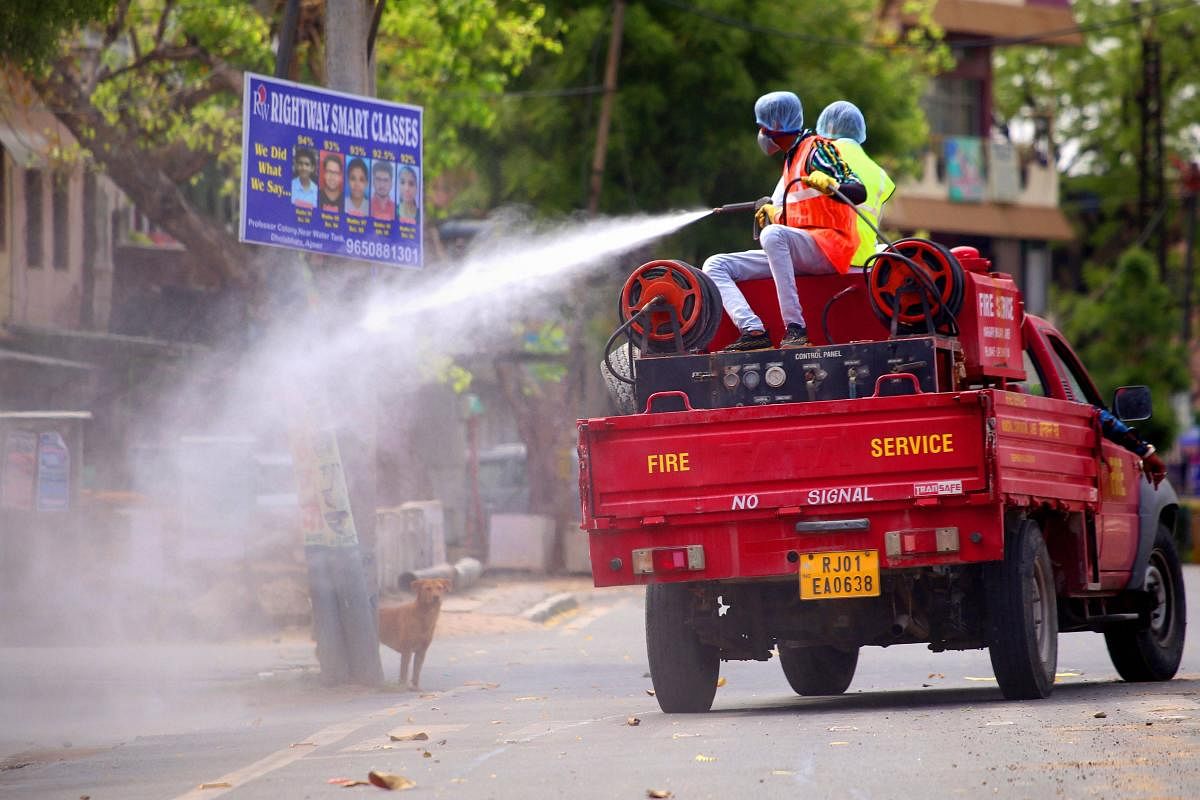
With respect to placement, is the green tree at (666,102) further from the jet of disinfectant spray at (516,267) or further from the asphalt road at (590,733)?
the asphalt road at (590,733)

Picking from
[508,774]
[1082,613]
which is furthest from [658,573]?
[1082,613]

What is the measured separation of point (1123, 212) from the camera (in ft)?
171

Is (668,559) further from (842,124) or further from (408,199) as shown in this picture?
(408,199)

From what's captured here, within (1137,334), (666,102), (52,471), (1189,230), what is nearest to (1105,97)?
(1189,230)

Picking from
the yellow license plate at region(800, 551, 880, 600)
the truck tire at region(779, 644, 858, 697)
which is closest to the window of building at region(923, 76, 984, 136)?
the truck tire at region(779, 644, 858, 697)

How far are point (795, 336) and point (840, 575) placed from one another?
131 cm

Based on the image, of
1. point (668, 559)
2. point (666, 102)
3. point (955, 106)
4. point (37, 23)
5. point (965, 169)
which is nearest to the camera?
point (668, 559)

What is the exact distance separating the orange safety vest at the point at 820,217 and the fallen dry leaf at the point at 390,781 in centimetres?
385

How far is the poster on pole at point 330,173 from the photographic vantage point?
12.6m

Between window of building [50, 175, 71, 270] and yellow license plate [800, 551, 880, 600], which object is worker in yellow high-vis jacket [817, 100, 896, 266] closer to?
yellow license plate [800, 551, 880, 600]

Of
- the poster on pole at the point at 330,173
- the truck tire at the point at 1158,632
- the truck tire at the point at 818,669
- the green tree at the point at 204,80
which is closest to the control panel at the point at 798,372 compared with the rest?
the truck tire at the point at 818,669

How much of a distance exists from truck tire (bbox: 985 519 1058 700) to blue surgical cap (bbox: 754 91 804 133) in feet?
7.96

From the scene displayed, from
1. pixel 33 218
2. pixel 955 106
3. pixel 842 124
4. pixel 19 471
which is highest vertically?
pixel 955 106

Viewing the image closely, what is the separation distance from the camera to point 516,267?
21.4 m
